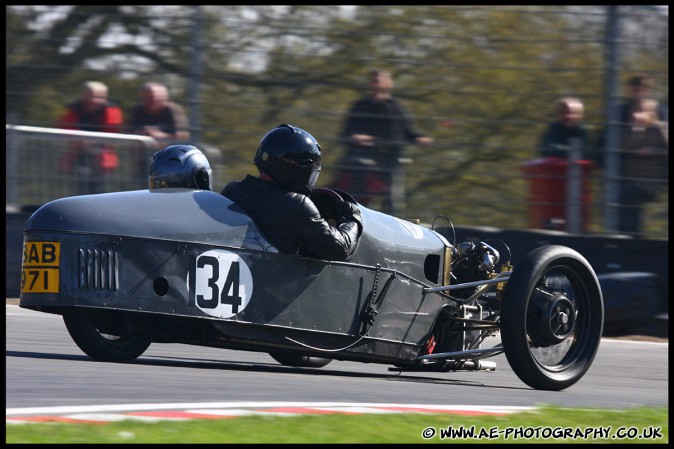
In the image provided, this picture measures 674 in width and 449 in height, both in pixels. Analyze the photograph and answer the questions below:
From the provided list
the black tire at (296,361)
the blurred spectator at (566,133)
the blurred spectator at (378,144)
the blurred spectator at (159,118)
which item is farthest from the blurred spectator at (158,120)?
the black tire at (296,361)

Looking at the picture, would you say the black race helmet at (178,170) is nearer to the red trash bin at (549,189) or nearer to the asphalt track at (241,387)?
the asphalt track at (241,387)

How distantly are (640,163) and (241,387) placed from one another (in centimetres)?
599

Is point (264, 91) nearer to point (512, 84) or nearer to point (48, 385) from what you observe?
point (512, 84)

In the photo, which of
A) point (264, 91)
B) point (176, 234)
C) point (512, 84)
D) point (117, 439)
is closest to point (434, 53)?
point (512, 84)

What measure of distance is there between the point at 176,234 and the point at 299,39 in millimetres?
5980

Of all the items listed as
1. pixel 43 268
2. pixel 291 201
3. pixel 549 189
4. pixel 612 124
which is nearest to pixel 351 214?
pixel 291 201

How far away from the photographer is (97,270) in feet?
19.3

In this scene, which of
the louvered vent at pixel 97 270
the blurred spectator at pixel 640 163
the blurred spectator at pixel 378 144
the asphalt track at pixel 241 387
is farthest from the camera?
the blurred spectator at pixel 378 144

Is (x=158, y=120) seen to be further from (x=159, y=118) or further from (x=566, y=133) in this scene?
(x=566, y=133)

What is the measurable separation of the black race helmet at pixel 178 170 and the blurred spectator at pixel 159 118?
4.01m

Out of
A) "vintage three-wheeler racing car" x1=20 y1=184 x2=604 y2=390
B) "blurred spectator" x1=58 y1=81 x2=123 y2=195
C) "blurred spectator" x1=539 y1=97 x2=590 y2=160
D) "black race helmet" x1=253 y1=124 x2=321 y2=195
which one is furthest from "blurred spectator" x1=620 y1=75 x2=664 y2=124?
"black race helmet" x1=253 y1=124 x2=321 y2=195

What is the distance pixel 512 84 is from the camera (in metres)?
11.1

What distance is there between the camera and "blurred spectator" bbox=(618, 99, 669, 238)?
10.7 m

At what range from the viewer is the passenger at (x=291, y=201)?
6.34m
